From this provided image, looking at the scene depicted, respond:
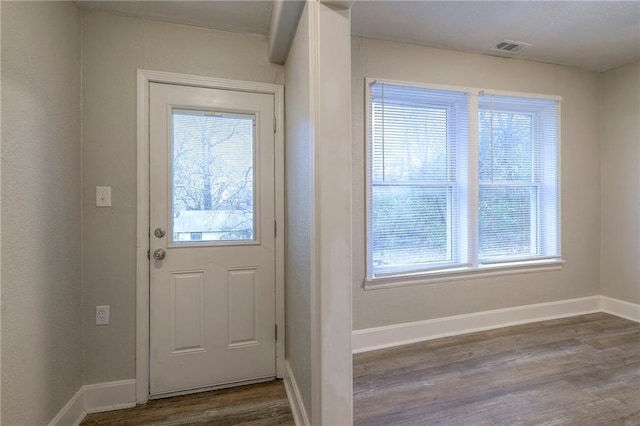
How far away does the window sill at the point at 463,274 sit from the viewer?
8.54ft

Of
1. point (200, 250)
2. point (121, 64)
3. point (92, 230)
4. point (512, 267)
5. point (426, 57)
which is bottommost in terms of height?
point (512, 267)

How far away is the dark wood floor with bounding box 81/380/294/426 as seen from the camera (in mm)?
1773

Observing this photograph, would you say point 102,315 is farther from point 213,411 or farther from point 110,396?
point 213,411

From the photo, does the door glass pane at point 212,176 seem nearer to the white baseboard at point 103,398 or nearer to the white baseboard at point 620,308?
the white baseboard at point 103,398

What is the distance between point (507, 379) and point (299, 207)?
189 centimetres

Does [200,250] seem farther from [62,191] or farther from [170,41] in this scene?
[170,41]

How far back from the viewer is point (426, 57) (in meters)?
2.68

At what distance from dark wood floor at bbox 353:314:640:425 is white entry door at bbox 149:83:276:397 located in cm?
86

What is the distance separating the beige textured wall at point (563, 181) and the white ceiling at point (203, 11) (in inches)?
34.3

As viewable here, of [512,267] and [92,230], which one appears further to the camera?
[512,267]

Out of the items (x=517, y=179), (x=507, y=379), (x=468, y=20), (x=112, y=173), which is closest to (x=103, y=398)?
(x=112, y=173)

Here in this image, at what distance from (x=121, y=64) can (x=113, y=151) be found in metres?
0.56

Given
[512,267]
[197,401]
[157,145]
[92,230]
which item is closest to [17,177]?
[92,230]

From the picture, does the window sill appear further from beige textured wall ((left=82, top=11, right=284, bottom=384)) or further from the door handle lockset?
beige textured wall ((left=82, top=11, right=284, bottom=384))
